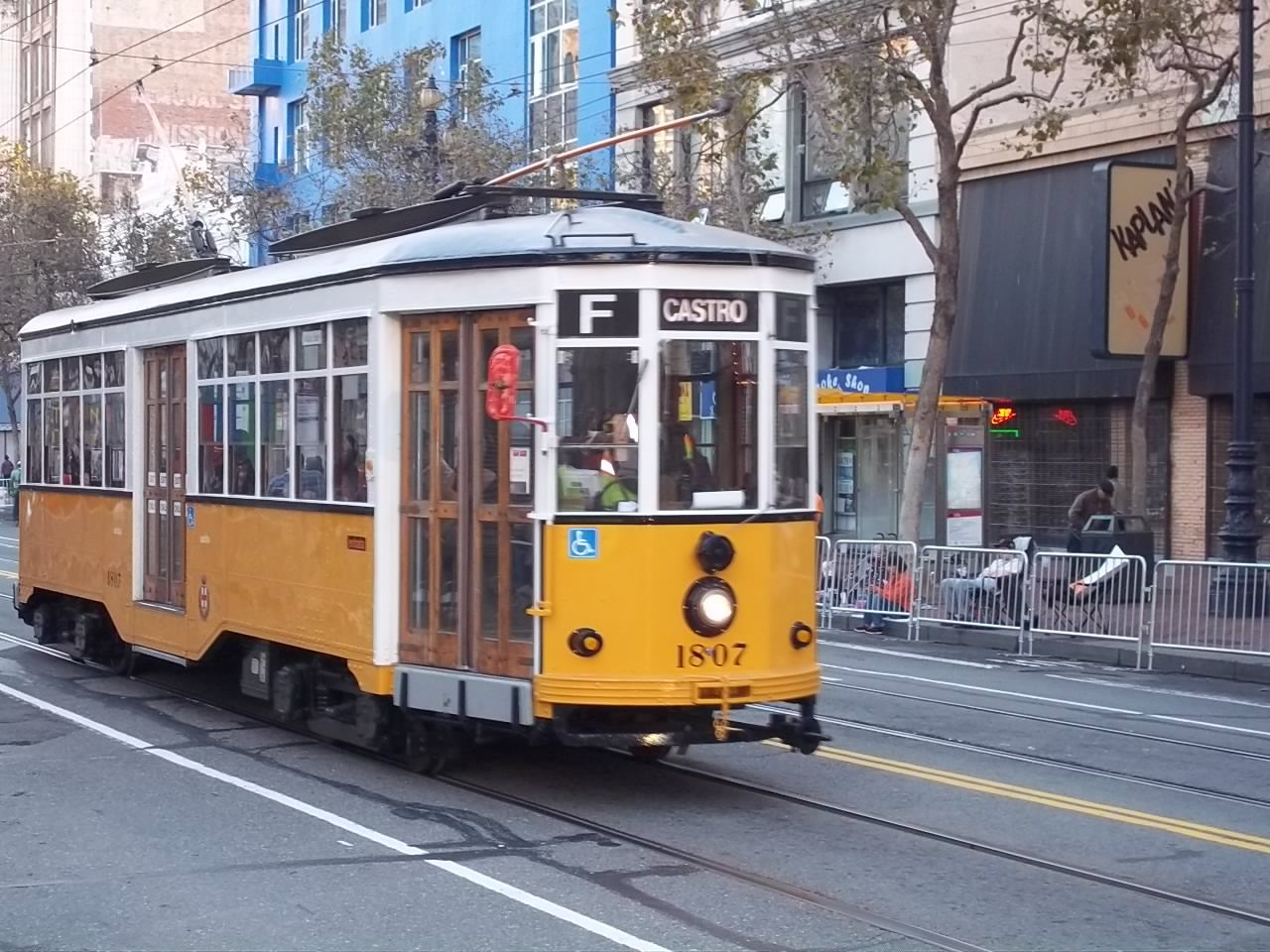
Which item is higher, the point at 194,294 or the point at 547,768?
the point at 194,294

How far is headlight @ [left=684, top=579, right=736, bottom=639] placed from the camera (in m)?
9.26

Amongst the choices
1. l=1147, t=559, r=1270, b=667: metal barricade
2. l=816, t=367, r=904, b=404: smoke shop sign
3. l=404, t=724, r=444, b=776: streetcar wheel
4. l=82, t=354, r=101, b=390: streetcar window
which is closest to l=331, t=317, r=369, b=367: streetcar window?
l=404, t=724, r=444, b=776: streetcar wheel

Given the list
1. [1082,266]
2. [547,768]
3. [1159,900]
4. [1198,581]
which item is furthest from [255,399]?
[1082,266]

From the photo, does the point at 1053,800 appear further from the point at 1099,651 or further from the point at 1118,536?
the point at 1118,536

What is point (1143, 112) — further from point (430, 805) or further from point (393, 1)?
point (393, 1)

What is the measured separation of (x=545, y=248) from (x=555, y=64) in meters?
29.2

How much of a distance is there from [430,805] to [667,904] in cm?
242

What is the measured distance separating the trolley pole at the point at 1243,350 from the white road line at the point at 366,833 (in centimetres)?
1284

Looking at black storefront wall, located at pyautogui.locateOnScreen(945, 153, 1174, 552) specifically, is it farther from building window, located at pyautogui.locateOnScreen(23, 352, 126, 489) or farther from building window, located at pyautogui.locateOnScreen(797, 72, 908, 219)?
building window, located at pyautogui.locateOnScreen(23, 352, 126, 489)

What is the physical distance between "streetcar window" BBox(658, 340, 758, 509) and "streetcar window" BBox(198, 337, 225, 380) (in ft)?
13.5

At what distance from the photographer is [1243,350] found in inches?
774

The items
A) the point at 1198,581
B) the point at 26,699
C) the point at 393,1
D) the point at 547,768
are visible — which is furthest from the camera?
the point at 393,1

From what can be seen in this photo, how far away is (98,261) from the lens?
46.4 meters

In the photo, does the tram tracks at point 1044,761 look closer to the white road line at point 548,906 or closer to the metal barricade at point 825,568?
the white road line at point 548,906
